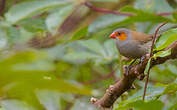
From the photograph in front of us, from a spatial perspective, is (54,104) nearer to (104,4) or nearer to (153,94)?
(153,94)

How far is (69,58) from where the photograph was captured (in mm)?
3576

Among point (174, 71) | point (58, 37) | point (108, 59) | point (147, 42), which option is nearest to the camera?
point (147, 42)

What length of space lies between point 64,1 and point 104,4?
2.07m

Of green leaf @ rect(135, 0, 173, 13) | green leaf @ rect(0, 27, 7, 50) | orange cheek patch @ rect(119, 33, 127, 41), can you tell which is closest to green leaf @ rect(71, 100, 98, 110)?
green leaf @ rect(0, 27, 7, 50)

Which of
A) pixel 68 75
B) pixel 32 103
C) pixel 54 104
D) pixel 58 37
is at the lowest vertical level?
pixel 68 75

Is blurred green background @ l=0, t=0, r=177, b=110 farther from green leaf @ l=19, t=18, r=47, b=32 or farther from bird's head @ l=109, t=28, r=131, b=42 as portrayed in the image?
bird's head @ l=109, t=28, r=131, b=42

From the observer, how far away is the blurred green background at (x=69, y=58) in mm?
525

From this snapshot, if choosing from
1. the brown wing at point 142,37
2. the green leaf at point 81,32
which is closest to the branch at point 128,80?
the green leaf at point 81,32

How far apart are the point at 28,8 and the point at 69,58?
1.07 m

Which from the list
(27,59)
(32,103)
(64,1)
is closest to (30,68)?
(27,59)

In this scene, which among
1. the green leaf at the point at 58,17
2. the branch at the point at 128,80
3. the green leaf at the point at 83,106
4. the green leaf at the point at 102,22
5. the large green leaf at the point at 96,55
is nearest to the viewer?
the branch at the point at 128,80

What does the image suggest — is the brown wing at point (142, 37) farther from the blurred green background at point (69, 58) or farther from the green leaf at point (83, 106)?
the green leaf at point (83, 106)

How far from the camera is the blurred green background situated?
0.52 metres

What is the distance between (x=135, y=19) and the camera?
60.0 inches
